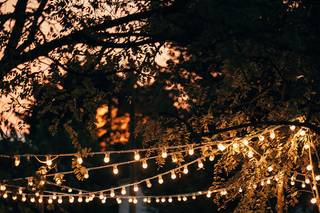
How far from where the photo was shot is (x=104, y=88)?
8609 mm

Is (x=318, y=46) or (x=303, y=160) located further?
(x=303, y=160)

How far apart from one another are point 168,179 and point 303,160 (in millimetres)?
13824

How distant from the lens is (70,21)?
8.09 meters

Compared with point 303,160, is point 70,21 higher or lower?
higher

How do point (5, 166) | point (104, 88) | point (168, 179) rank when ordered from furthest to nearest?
point (168, 179) → point (104, 88) → point (5, 166)

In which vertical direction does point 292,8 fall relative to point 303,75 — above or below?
above

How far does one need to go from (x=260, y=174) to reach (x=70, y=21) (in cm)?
500

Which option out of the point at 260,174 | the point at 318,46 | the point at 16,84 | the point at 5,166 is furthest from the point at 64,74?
the point at 260,174

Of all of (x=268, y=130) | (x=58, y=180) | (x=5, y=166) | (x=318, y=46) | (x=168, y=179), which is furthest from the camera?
(x=168, y=179)

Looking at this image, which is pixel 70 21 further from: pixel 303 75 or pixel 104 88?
pixel 303 75

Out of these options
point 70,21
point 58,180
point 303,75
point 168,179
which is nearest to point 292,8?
point 303,75

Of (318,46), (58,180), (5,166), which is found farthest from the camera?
(58,180)

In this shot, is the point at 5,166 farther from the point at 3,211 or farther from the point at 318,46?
the point at 318,46

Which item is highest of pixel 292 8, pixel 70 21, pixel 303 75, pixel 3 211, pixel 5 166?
pixel 70 21
